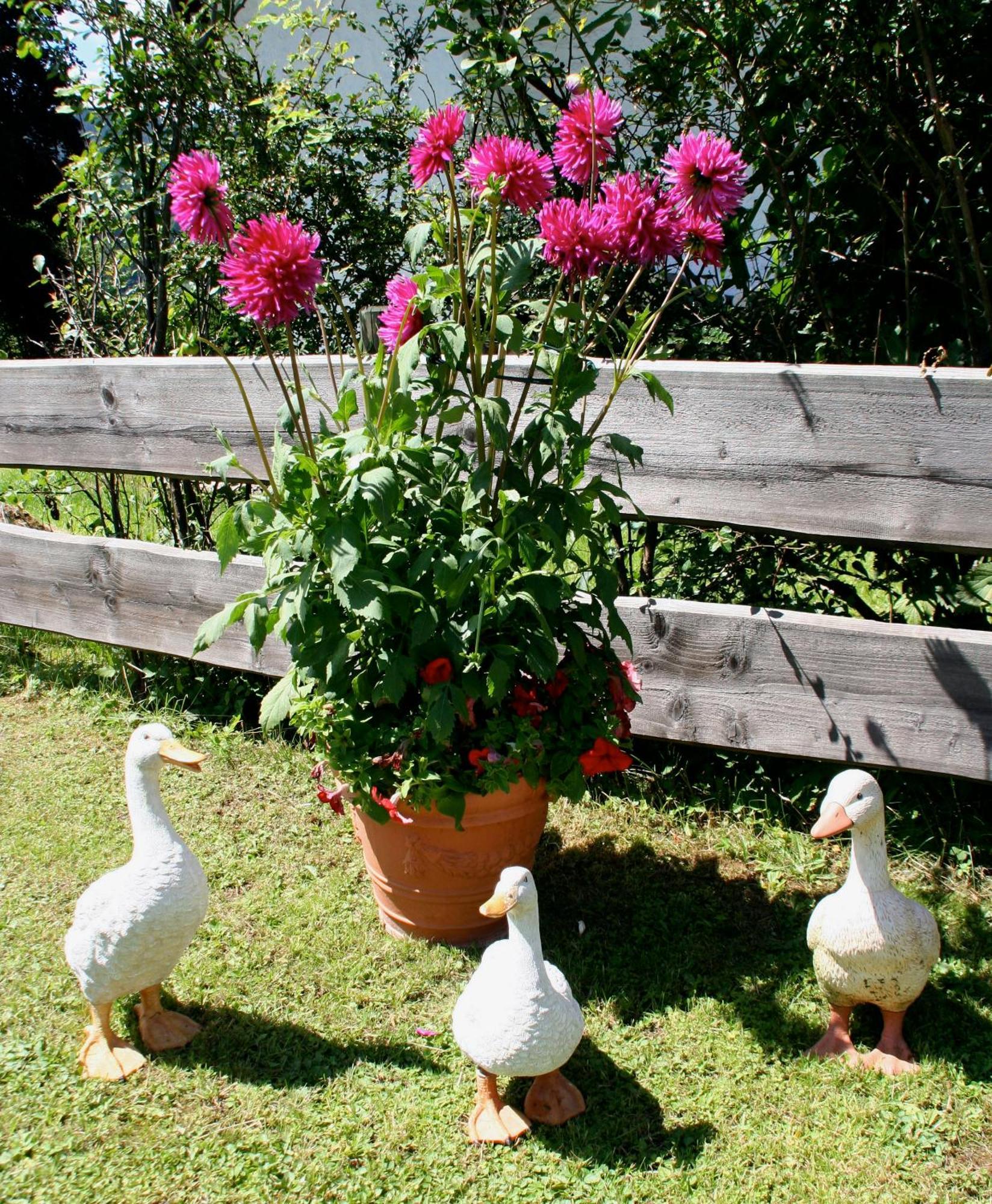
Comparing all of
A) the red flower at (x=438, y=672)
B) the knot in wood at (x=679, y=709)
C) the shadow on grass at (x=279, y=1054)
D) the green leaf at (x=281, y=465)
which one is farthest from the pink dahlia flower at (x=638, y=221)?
the shadow on grass at (x=279, y=1054)

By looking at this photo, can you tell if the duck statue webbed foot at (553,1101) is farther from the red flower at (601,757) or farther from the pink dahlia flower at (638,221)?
the pink dahlia flower at (638,221)

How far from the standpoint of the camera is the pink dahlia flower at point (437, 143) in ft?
6.53

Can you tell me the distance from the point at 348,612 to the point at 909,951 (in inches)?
53.3

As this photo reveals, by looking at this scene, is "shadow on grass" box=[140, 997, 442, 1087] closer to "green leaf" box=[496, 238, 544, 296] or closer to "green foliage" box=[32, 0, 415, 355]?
"green leaf" box=[496, 238, 544, 296]

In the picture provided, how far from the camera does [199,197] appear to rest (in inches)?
74.6

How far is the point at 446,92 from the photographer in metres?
6.03

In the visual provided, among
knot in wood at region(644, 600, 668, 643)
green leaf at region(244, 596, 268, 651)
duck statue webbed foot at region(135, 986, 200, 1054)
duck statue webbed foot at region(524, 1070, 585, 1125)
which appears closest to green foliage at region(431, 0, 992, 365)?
knot in wood at region(644, 600, 668, 643)

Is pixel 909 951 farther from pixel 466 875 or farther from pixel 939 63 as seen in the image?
pixel 939 63

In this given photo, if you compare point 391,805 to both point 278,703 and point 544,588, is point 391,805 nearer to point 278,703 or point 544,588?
point 278,703

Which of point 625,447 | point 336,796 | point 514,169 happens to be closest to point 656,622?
point 625,447

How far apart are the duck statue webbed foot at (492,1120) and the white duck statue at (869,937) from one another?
0.66 metres

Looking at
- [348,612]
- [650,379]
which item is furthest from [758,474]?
[348,612]

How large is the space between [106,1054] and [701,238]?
2093 millimetres

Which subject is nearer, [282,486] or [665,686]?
[282,486]
